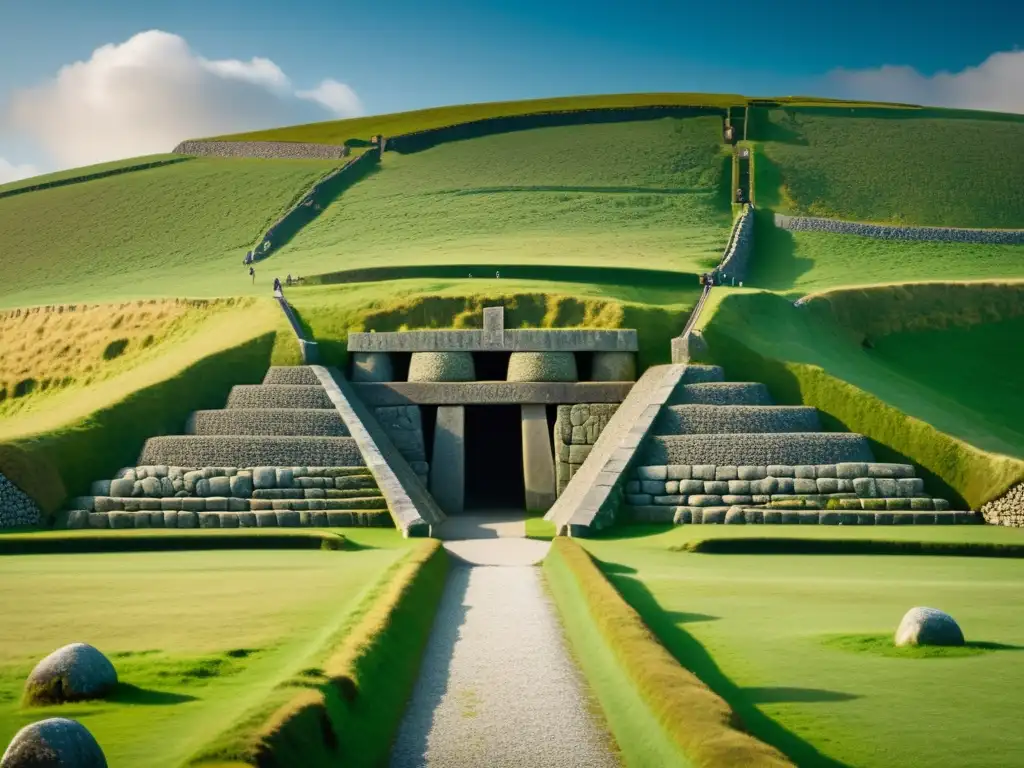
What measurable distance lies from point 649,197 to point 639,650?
53.0 m

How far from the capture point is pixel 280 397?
31.4 metres

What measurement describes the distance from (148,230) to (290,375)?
34.2 meters

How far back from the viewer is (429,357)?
33.8m

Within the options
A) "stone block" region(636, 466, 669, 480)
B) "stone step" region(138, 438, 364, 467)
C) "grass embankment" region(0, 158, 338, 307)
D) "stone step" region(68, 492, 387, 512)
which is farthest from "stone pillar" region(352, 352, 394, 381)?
"stone block" region(636, 466, 669, 480)

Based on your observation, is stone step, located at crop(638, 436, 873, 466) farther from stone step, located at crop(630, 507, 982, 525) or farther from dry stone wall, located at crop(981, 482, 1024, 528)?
dry stone wall, located at crop(981, 482, 1024, 528)

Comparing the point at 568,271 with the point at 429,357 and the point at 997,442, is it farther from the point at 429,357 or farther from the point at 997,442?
the point at 997,442

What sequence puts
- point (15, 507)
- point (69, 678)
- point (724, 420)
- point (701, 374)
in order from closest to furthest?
1. point (69, 678)
2. point (15, 507)
3. point (724, 420)
4. point (701, 374)

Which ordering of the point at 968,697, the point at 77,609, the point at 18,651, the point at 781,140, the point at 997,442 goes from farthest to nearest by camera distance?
the point at 781,140 → the point at 997,442 → the point at 77,609 → the point at 18,651 → the point at 968,697

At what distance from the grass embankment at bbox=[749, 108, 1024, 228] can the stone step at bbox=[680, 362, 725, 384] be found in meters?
29.2

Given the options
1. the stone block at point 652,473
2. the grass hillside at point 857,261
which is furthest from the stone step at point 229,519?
the grass hillside at point 857,261

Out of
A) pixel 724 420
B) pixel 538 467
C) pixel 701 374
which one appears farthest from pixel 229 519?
pixel 701 374

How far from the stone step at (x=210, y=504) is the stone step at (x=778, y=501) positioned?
261 inches

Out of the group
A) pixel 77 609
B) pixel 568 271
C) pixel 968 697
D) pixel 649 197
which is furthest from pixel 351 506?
pixel 649 197

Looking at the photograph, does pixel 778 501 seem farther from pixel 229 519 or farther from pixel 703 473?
pixel 229 519
